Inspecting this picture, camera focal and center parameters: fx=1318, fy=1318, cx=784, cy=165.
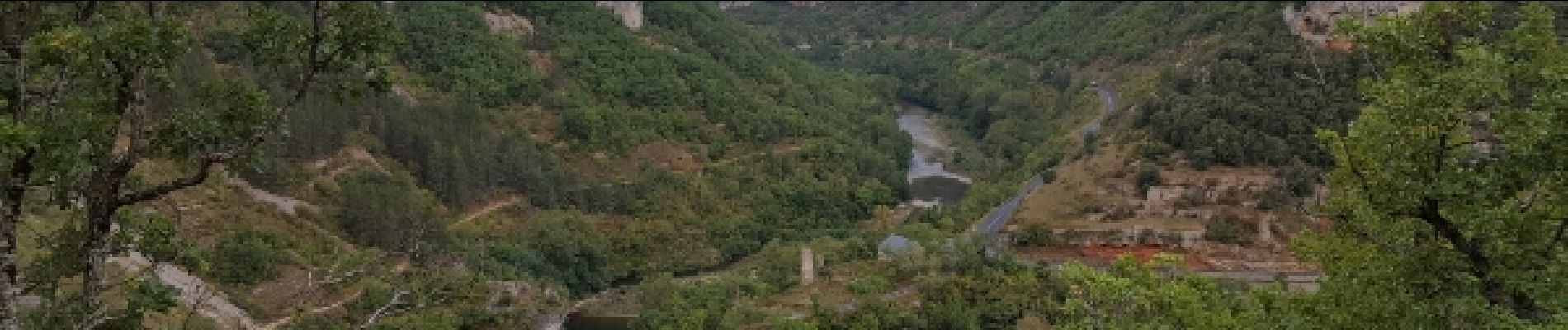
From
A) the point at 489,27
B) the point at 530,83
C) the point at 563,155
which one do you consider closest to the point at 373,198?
the point at 563,155

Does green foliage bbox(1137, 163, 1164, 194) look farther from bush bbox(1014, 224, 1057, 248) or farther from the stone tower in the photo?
the stone tower

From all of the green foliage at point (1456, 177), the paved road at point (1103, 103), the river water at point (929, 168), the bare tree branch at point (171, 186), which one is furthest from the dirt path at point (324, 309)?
the paved road at point (1103, 103)

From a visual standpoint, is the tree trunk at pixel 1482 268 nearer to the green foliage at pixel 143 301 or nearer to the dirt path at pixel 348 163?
the green foliage at pixel 143 301

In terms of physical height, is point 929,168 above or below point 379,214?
below

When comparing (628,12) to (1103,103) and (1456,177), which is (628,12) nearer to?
(1103,103)

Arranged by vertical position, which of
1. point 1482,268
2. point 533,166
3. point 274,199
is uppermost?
point 1482,268

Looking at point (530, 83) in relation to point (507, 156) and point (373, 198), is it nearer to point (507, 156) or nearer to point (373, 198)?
point (507, 156)

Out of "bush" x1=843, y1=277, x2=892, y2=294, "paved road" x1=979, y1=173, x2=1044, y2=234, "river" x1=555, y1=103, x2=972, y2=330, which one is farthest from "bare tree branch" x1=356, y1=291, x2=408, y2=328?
"paved road" x1=979, y1=173, x2=1044, y2=234

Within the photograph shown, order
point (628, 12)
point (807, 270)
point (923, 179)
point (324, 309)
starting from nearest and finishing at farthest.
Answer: point (324, 309)
point (807, 270)
point (923, 179)
point (628, 12)

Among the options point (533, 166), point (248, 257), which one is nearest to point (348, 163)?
point (533, 166)
